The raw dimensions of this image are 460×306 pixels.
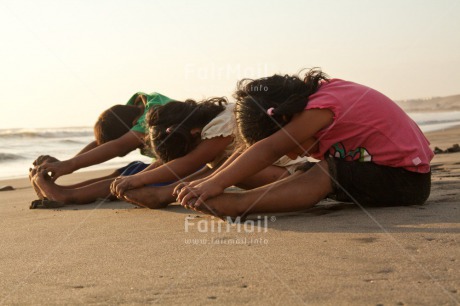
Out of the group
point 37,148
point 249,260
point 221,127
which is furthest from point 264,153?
point 37,148

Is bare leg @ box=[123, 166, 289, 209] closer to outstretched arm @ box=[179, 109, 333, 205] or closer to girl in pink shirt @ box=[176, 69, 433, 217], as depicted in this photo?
girl in pink shirt @ box=[176, 69, 433, 217]

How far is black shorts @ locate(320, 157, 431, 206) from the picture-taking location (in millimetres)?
3214

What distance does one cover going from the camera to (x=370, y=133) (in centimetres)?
327

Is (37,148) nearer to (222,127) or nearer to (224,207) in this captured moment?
(222,127)

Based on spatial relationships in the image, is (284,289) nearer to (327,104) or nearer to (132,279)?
(132,279)

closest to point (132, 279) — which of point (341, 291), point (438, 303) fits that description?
point (341, 291)

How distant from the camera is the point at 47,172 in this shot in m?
4.85

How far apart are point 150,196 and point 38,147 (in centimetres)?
1088

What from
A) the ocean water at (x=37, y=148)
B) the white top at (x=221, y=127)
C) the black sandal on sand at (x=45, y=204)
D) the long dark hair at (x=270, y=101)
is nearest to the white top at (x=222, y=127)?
the white top at (x=221, y=127)

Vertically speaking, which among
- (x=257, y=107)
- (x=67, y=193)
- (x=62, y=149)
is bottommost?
(x=62, y=149)

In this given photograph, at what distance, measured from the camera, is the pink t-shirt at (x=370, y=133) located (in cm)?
323

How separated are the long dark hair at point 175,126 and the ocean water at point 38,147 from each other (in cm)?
480

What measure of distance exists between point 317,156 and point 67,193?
2195 mm

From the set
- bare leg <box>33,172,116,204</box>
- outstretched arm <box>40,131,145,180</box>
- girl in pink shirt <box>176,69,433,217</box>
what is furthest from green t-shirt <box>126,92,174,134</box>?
girl in pink shirt <box>176,69,433,217</box>
